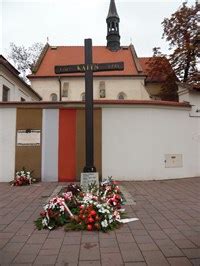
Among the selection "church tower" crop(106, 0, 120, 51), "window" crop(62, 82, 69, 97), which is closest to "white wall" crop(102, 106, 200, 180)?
"window" crop(62, 82, 69, 97)

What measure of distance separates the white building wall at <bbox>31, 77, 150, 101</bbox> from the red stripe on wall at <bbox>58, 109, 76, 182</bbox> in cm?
1840

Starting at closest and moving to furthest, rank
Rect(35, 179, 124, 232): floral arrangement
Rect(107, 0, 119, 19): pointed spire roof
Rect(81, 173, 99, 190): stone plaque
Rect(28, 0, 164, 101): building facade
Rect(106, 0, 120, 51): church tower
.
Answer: Rect(35, 179, 124, 232): floral arrangement < Rect(81, 173, 99, 190): stone plaque < Rect(28, 0, 164, 101): building facade < Rect(106, 0, 120, 51): church tower < Rect(107, 0, 119, 19): pointed spire roof

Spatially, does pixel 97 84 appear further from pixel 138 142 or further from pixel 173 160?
pixel 173 160

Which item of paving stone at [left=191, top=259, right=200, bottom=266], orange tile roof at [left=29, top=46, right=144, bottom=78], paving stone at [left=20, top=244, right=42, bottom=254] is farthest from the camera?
orange tile roof at [left=29, top=46, right=144, bottom=78]

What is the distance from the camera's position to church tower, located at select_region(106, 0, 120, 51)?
34.9 metres

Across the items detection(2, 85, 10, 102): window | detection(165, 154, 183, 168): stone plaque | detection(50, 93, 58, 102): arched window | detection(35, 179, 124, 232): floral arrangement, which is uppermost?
detection(50, 93, 58, 102): arched window

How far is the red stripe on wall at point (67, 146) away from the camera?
34.9ft

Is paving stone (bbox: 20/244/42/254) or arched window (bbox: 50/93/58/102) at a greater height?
arched window (bbox: 50/93/58/102)

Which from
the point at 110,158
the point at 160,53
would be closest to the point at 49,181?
the point at 110,158

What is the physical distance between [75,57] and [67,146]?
78.6 feet

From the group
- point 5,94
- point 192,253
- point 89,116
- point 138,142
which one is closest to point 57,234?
point 192,253

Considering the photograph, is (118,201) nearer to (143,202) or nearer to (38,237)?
(143,202)

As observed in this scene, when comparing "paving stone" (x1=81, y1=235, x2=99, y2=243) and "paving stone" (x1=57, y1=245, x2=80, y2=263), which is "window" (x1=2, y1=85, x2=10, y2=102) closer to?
"paving stone" (x1=81, y1=235, x2=99, y2=243)

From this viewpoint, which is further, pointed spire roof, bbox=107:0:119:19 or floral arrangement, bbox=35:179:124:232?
pointed spire roof, bbox=107:0:119:19
